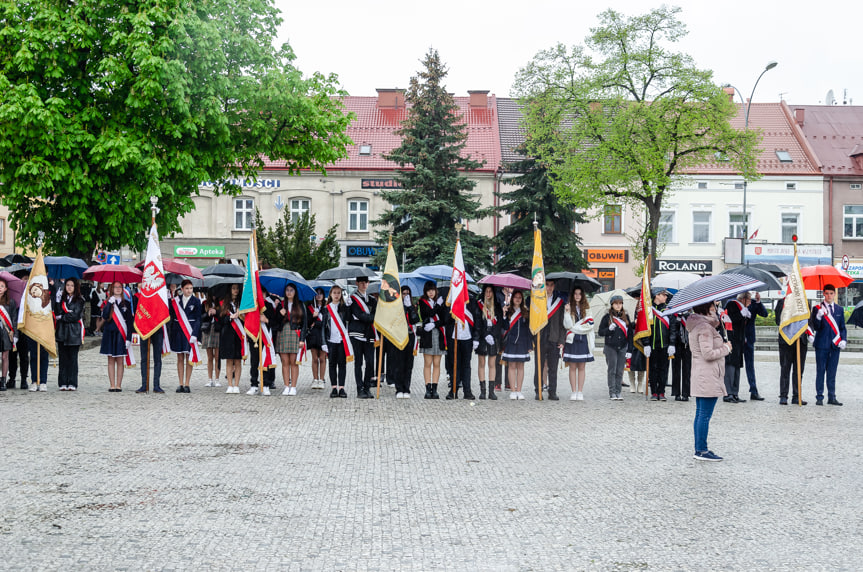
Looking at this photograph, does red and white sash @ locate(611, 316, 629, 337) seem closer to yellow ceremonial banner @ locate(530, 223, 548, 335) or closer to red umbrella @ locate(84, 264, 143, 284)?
yellow ceremonial banner @ locate(530, 223, 548, 335)

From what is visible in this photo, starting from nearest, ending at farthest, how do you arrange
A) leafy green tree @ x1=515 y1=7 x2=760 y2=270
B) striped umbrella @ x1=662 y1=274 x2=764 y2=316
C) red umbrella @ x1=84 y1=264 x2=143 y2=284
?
striped umbrella @ x1=662 y1=274 x2=764 y2=316
red umbrella @ x1=84 y1=264 x2=143 y2=284
leafy green tree @ x1=515 y1=7 x2=760 y2=270

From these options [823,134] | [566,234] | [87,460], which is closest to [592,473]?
[87,460]

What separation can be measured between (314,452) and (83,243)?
17.6 metres

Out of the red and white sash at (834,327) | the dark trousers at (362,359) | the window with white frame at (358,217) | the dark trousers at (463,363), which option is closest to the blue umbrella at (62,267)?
the dark trousers at (362,359)

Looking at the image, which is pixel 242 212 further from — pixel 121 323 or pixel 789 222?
pixel 121 323

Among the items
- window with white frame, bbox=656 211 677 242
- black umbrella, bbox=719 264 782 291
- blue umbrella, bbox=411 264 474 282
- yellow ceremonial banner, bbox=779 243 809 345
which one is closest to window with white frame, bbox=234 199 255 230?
window with white frame, bbox=656 211 677 242

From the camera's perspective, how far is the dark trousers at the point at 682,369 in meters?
15.3

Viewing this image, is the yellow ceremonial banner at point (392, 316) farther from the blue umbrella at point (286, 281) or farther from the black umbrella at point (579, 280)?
the black umbrella at point (579, 280)

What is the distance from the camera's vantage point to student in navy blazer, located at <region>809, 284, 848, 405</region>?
14.7 meters

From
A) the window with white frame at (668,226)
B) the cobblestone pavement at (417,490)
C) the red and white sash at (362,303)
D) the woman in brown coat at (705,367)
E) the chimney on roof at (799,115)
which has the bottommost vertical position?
the cobblestone pavement at (417,490)

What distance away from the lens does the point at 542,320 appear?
1520 centimetres

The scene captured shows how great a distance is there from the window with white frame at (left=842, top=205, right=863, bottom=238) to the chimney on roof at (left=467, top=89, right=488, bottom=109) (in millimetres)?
20738

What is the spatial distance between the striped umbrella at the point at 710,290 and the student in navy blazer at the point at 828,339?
6277mm

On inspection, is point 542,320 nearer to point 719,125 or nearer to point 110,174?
point 110,174
